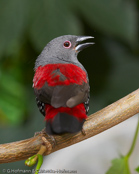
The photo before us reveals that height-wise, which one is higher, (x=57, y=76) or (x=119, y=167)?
(x=57, y=76)

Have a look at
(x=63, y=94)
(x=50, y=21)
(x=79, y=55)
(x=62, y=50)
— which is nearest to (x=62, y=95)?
(x=63, y=94)

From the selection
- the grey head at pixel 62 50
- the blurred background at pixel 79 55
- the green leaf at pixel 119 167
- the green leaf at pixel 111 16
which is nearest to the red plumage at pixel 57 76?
the grey head at pixel 62 50

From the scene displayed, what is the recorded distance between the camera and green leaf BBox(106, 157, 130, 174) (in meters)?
1.16

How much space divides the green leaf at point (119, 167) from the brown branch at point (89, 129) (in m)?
0.11

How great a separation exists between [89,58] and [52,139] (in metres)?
0.92

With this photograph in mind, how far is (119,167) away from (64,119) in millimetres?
243

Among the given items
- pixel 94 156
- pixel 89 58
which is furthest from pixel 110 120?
pixel 89 58

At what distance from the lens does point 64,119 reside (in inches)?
42.8

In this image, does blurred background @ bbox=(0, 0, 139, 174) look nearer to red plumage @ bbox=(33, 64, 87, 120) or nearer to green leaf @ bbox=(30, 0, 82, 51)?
green leaf @ bbox=(30, 0, 82, 51)

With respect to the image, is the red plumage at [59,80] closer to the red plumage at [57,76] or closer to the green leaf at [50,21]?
the red plumage at [57,76]

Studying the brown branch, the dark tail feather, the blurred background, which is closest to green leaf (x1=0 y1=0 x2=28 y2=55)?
the blurred background

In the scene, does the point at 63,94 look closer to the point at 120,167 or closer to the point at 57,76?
the point at 57,76

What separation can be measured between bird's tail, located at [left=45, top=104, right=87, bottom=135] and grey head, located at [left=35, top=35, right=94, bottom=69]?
1.10ft

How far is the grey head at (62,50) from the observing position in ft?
4.80
